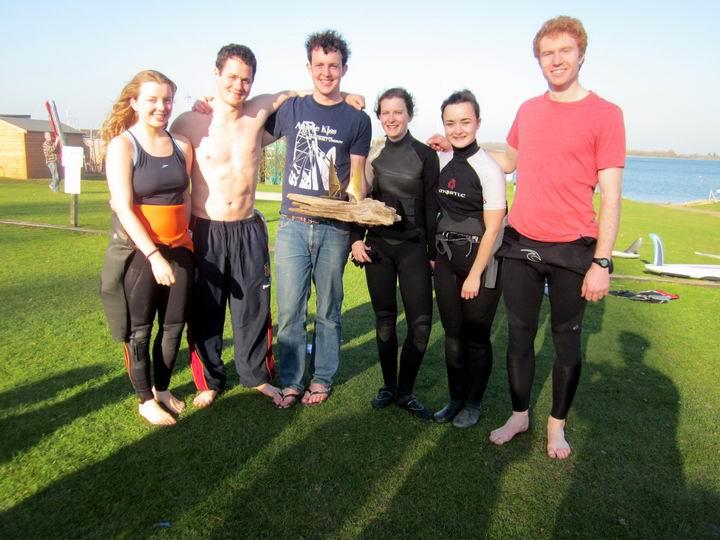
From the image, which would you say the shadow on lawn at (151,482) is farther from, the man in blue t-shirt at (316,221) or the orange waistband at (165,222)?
the orange waistband at (165,222)

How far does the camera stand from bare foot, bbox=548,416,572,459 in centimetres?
339

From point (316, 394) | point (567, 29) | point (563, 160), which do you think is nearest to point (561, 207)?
point (563, 160)

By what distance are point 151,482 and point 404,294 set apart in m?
1.89

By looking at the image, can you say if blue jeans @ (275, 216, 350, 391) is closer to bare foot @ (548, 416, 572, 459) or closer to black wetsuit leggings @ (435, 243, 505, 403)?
black wetsuit leggings @ (435, 243, 505, 403)

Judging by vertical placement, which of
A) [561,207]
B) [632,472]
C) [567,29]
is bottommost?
[632,472]

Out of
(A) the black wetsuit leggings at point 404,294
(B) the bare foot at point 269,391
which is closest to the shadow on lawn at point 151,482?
(B) the bare foot at point 269,391

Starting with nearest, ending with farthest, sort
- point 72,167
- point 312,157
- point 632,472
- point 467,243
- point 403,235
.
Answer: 1. point 632,472
2. point 467,243
3. point 403,235
4. point 312,157
5. point 72,167

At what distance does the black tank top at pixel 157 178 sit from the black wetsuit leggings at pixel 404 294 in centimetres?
130

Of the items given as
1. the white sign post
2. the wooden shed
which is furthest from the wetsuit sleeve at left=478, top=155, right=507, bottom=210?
the wooden shed

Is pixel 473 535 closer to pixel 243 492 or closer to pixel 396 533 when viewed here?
pixel 396 533

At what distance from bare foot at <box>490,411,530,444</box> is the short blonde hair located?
2237 mm

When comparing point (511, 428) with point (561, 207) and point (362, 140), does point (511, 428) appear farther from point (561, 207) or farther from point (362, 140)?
point (362, 140)

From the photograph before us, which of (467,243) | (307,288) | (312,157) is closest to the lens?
(467,243)

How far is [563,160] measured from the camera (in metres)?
3.06
